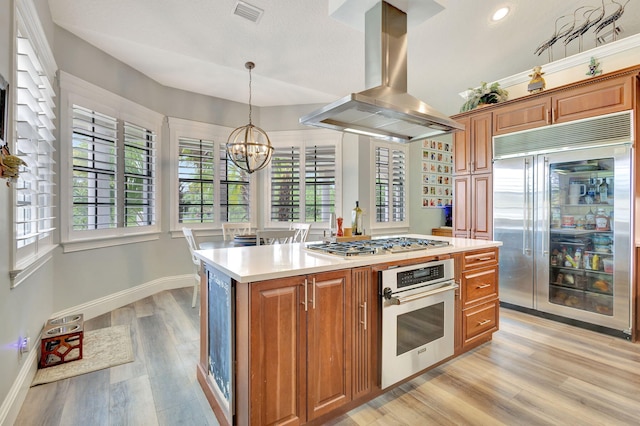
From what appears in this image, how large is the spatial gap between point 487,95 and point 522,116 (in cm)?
55

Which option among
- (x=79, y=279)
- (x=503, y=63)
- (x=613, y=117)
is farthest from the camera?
(x=503, y=63)

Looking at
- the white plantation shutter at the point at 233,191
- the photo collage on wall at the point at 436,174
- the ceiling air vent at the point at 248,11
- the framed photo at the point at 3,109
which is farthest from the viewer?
the photo collage on wall at the point at 436,174

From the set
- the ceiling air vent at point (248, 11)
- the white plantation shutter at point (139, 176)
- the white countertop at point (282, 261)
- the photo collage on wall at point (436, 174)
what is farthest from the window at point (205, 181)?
the photo collage on wall at point (436, 174)

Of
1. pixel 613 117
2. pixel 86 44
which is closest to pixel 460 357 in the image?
pixel 613 117

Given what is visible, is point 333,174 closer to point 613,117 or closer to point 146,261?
point 146,261

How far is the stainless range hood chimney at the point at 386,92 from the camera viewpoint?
2105mm

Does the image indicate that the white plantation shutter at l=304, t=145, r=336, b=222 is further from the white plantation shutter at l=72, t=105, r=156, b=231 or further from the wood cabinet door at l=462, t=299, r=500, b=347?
the wood cabinet door at l=462, t=299, r=500, b=347

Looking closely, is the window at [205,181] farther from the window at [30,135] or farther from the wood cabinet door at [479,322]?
the wood cabinet door at [479,322]

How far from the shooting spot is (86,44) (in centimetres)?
324

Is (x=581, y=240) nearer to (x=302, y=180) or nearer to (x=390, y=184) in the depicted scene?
(x=390, y=184)

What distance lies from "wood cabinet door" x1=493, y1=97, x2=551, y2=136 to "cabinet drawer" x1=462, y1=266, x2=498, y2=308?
5.80 feet

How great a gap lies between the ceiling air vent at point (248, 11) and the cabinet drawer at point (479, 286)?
292cm

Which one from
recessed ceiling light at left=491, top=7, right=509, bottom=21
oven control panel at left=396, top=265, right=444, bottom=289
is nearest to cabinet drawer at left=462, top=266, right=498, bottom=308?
oven control panel at left=396, top=265, right=444, bottom=289

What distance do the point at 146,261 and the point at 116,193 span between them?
989 millimetres
